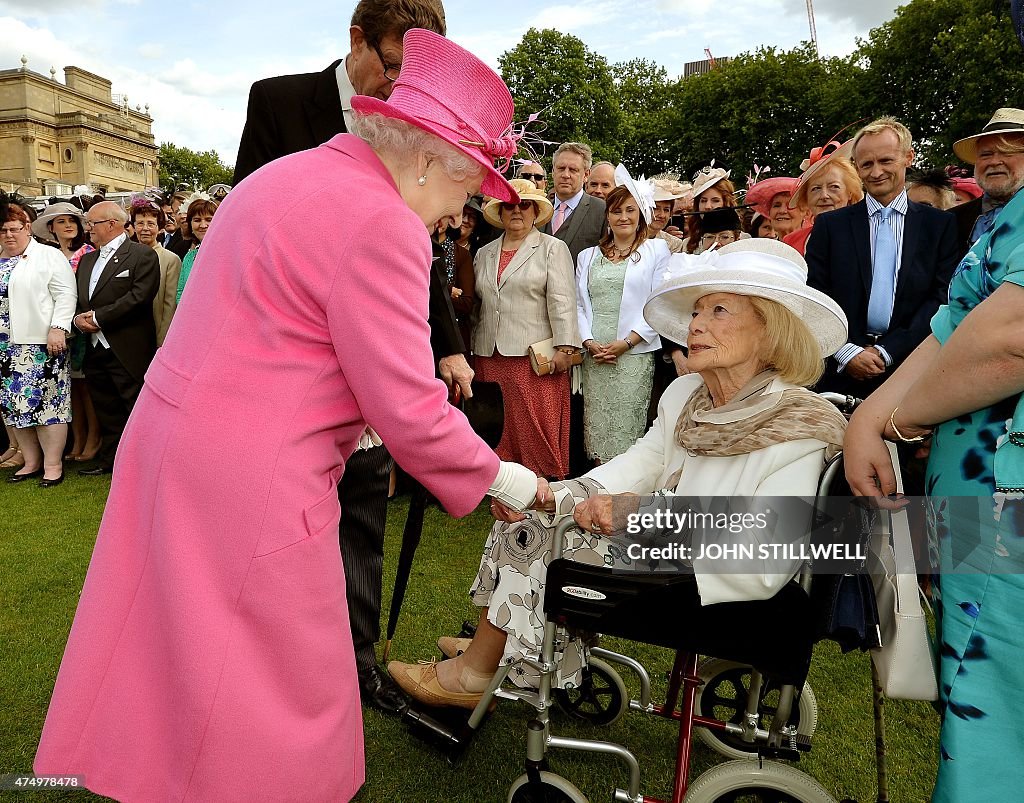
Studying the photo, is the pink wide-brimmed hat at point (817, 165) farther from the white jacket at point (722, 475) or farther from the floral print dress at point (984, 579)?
the floral print dress at point (984, 579)

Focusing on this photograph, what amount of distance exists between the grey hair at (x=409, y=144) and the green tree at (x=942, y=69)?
24.0m

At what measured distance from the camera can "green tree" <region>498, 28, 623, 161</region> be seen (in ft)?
112

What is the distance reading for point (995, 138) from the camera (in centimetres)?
435

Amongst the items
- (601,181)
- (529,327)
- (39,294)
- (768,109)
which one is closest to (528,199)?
(529,327)

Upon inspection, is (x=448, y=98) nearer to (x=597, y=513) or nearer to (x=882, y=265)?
(x=597, y=513)

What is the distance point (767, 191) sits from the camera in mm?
5848

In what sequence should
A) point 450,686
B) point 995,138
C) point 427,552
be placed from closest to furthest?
point 450,686 < point 995,138 < point 427,552

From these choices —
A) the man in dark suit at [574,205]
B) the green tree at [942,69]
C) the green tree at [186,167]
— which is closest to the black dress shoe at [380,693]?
the man in dark suit at [574,205]

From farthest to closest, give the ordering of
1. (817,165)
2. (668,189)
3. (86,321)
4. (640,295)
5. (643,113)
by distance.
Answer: (643,113) → (668,189) → (86,321) → (640,295) → (817,165)

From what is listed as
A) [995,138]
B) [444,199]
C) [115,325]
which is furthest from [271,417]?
[115,325]

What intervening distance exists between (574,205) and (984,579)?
5.34m

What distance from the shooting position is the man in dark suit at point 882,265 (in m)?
3.95

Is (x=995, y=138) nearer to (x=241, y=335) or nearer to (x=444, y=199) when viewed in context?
(x=444, y=199)

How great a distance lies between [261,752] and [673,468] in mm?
1536
